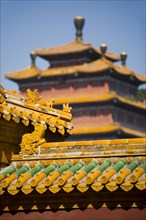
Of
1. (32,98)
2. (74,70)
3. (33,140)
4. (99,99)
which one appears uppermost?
(32,98)

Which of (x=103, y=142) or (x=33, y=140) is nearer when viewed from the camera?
(x=103, y=142)

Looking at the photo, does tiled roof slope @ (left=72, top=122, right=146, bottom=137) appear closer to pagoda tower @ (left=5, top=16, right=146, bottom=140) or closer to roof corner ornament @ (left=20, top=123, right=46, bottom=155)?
pagoda tower @ (left=5, top=16, right=146, bottom=140)

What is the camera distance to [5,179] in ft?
38.2

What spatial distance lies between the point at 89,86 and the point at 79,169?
5418cm

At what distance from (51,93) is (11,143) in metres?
53.6

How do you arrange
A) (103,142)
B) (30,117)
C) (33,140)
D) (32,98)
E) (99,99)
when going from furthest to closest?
(99,99) → (32,98) → (30,117) → (33,140) → (103,142)

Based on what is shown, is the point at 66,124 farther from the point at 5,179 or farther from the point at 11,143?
the point at 5,179

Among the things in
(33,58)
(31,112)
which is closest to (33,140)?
(31,112)

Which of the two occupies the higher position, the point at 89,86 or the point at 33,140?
the point at 33,140

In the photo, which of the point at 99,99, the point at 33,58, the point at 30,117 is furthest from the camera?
the point at 33,58

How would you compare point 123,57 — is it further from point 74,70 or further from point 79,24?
point 74,70

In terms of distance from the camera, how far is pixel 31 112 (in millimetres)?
13523

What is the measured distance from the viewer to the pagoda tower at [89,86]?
63406 millimetres

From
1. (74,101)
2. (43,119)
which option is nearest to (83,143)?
(43,119)
